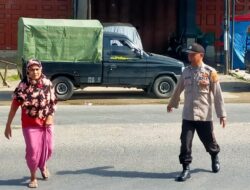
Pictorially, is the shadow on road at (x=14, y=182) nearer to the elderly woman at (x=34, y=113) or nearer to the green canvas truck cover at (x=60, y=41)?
the elderly woman at (x=34, y=113)

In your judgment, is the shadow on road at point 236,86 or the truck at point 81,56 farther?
the shadow on road at point 236,86

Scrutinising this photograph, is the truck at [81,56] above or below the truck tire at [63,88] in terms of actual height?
above

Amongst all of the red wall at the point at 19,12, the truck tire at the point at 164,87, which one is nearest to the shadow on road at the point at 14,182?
the truck tire at the point at 164,87

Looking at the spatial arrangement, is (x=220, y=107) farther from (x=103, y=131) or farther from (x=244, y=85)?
(x=244, y=85)

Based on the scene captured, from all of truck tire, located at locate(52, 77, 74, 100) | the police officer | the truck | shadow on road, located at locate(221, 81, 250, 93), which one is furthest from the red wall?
the police officer

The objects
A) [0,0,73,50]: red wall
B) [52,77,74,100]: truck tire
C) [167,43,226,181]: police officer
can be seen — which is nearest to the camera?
[167,43,226,181]: police officer

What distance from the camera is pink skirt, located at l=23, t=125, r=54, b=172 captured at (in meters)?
7.38

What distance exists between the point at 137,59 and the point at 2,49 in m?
12.9

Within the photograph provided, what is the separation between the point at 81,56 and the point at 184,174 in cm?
960

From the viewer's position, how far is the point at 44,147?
24.6 ft

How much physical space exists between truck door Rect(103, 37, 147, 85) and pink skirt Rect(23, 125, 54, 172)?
9.53 meters

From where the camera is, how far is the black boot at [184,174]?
305 inches

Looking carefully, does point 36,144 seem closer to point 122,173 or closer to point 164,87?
point 122,173

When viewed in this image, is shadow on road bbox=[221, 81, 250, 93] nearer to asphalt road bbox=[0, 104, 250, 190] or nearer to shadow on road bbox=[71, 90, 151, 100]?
shadow on road bbox=[71, 90, 151, 100]
